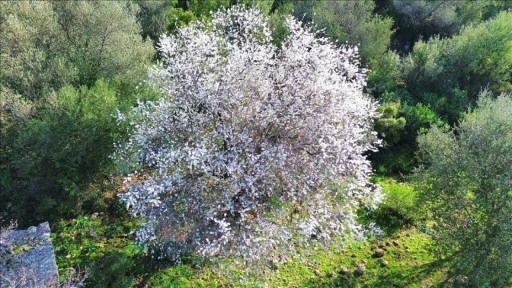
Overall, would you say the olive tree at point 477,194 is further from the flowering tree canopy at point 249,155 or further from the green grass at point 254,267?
the flowering tree canopy at point 249,155

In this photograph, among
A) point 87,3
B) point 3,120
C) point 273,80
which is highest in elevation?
point 87,3

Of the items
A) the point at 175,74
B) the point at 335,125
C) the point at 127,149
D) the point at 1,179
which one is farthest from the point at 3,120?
the point at 335,125

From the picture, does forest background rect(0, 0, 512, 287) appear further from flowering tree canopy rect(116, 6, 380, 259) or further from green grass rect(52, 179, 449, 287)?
flowering tree canopy rect(116, 6, 380, 259)

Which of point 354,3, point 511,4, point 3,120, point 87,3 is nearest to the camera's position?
point 3,120

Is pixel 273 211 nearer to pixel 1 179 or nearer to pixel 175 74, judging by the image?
pixel 175 74

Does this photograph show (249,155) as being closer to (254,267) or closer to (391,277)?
(254,267)

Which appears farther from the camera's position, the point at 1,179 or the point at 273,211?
the point at 1,179
